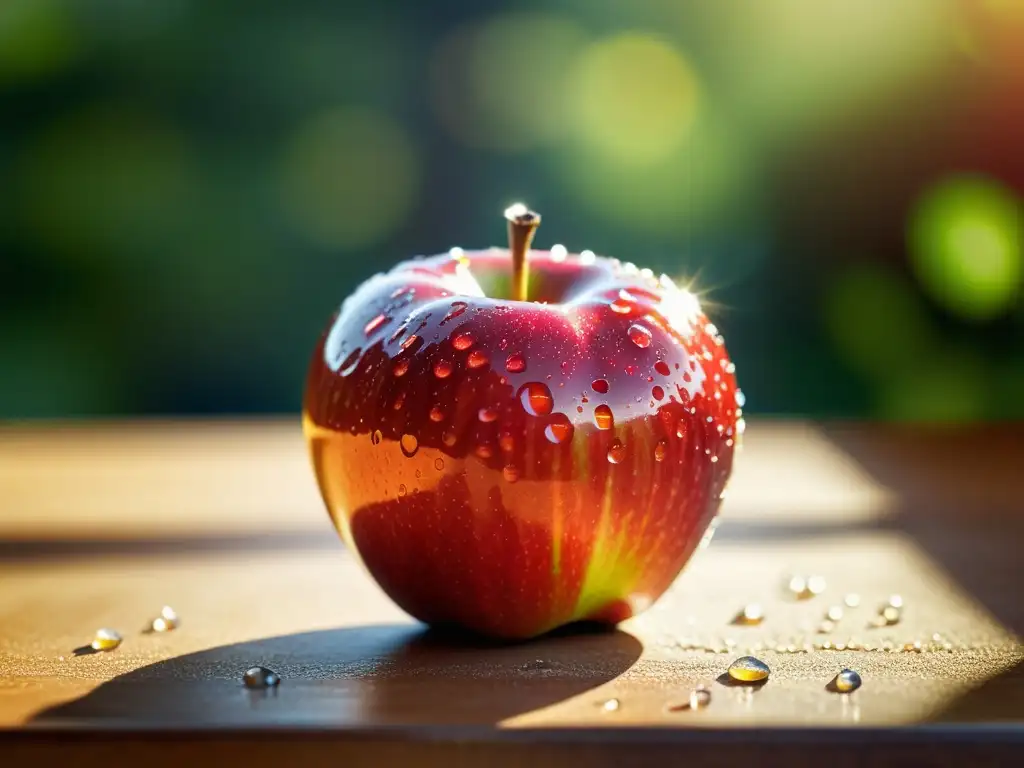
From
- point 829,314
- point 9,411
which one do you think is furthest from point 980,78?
point 9,411

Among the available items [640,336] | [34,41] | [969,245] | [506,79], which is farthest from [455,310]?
[34,41]

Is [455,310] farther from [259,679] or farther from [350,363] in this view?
[259,679]

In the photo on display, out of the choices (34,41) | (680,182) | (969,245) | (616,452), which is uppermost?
(34,41)

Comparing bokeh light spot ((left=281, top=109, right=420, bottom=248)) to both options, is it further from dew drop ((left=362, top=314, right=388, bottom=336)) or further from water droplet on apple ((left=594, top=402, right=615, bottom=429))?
water droplet on apple ((left=594, top=402, right=615, bottom=429))

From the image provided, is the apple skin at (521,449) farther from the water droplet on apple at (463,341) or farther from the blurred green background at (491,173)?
the blurred green background at (491,173)

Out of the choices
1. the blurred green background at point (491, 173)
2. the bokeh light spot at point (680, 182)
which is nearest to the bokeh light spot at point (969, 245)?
the blurred green background at point (491, 173)

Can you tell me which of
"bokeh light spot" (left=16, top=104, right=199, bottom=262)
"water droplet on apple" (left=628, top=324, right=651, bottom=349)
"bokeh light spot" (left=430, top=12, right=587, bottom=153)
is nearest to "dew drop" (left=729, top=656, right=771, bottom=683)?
"water droplet on apple" (left=628, top=324, right=651, bottom=349)

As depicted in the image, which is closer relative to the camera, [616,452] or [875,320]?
[616,452]
